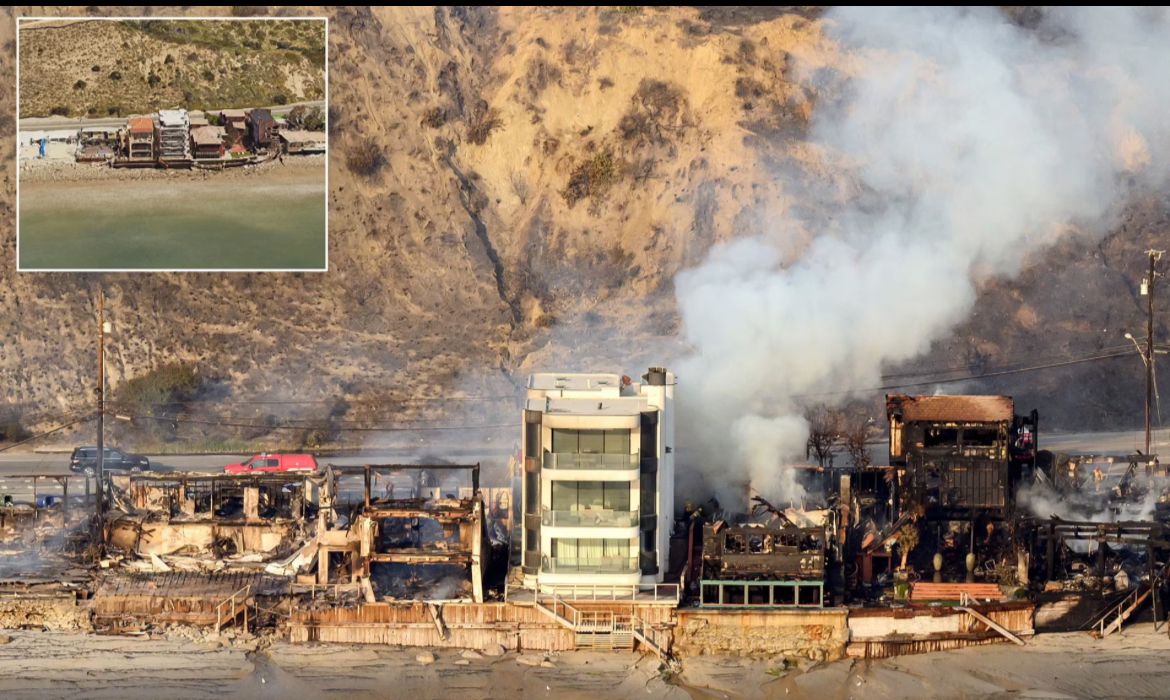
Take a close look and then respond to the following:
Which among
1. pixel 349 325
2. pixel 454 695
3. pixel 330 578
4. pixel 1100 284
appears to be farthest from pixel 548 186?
pixel 454 695

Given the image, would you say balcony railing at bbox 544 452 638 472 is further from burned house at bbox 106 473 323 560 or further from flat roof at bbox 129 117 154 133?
flat roof at bbox 129 117 154 133

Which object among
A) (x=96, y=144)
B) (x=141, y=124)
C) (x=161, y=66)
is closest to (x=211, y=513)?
(x=96, y=144)

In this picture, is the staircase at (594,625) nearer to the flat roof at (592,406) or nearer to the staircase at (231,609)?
the flat roof at (592,406)

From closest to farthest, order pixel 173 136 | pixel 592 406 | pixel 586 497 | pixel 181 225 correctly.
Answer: pixel 586 497
pixel 592 406
pixel 181 225
pixel 173 136

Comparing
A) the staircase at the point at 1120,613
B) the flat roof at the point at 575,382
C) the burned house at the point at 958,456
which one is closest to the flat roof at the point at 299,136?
the flat roof at the point at 575,382

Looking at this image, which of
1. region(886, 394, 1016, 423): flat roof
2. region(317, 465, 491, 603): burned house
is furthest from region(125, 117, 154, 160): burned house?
region(886, 394, 1016, 423): flat roof

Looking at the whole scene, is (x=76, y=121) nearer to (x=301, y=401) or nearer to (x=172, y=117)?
(x=172, y=117)
